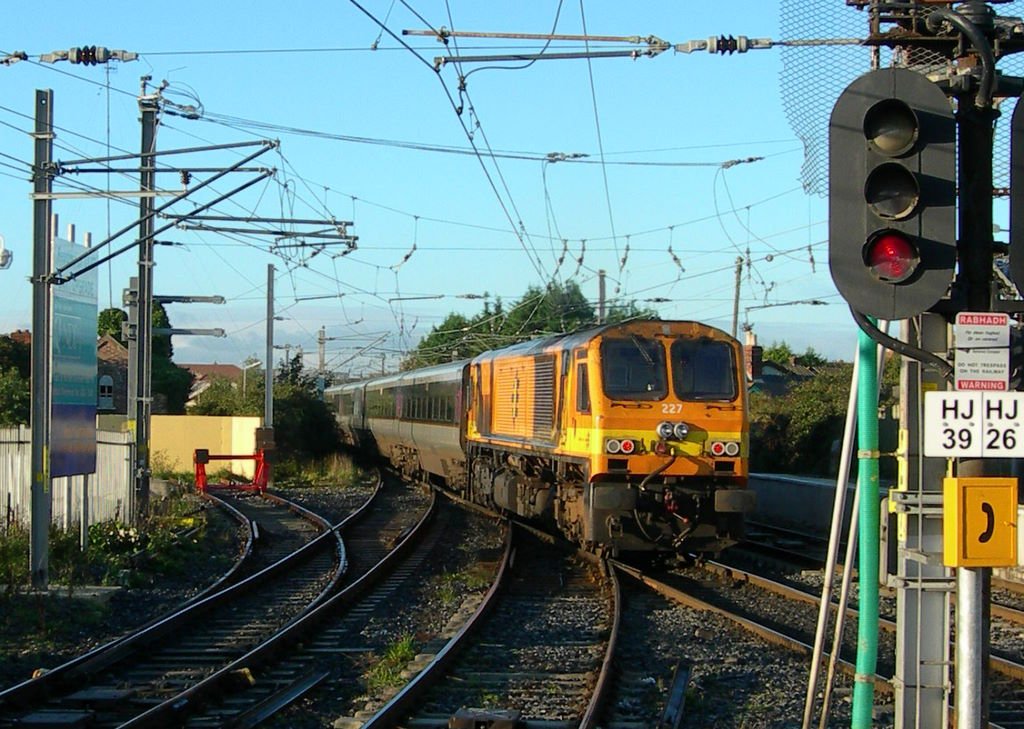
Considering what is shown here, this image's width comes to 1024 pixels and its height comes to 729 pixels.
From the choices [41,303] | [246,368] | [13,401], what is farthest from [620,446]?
[246,368]

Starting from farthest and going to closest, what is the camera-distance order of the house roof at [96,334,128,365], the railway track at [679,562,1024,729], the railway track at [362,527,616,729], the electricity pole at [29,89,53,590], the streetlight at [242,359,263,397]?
the house roof at [96,334,128,365] → the streetlight at [242,359,263,397] → the electricity pole at [29,89,53,590] → the railway track at [679,562,1024,729] → the railway track at [362,527,616,729]

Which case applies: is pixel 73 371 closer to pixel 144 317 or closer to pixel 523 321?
pixel 144 317

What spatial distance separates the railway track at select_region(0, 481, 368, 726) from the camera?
877 centimetres

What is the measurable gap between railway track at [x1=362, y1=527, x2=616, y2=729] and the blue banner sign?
207 inches

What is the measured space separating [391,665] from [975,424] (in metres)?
6.64

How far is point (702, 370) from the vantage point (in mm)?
15922

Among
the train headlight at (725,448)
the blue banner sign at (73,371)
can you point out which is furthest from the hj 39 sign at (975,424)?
the blue banner sign at (73,371)

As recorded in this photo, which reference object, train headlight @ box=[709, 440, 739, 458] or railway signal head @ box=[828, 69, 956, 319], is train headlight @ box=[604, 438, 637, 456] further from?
railway signal head @ box=[828, 69, 956, 319]

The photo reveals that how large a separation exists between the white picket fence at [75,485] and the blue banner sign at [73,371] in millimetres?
836

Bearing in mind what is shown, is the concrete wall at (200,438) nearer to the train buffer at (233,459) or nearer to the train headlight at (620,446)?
the train buffer at (233,459)

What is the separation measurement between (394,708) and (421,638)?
328 cm

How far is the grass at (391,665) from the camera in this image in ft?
31.9

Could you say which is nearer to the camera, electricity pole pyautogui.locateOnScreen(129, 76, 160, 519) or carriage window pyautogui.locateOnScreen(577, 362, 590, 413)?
carriage window pyautogui.locateOnScreen(577, 362, 590, 413)

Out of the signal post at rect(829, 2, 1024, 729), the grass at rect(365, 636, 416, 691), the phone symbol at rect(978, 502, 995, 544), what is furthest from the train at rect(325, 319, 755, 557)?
the phone symbol at rect(978, 502, 995, 544)
